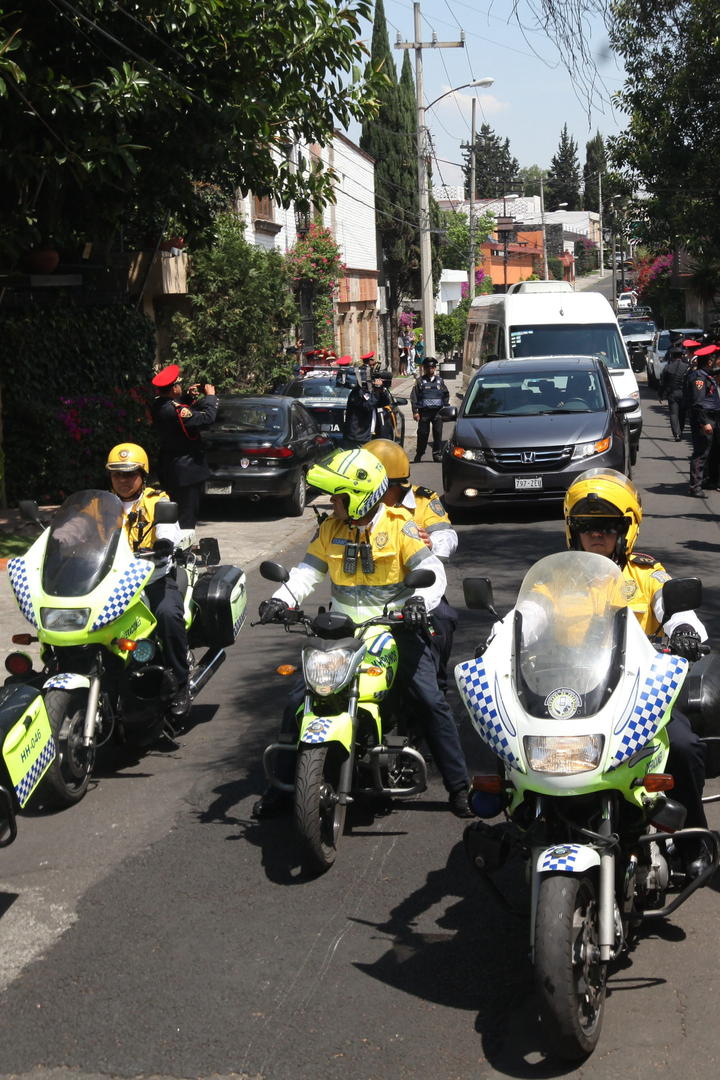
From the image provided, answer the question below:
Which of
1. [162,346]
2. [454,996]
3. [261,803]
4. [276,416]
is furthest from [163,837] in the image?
[162,346]

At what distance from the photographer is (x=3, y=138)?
1309 cm

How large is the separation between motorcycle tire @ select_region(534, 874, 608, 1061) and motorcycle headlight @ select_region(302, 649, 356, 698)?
174 centimetres

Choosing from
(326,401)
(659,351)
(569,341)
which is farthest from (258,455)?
(659,351)

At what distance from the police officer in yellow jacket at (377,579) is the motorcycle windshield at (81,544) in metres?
0.99

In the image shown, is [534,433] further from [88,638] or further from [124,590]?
[88,638]

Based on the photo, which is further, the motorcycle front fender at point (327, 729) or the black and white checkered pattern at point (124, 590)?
the black and white checkered pattern at point (124, 590)

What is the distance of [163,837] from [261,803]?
0.47 metres

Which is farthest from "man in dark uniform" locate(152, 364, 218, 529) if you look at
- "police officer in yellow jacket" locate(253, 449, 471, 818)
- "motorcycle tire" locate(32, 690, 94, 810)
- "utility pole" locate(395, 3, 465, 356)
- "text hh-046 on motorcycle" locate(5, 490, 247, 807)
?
"utility pole" locate(395, 3, 465, 356)

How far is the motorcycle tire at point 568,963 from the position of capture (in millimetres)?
3732

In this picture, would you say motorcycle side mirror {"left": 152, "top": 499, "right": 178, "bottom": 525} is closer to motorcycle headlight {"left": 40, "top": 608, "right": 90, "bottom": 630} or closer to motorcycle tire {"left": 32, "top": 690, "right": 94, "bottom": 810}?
motorcycle headlight {"left": 40, "top": 608, "right": 90, "bottom": 630}

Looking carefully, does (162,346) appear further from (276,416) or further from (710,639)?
(710,639)

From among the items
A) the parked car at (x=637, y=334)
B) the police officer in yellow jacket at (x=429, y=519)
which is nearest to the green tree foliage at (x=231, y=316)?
the police officer in yellow jacket at (x=429, y=519)

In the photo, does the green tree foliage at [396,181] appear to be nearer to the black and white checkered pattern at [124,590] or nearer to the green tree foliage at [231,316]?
the green tree foliage at [231,316]

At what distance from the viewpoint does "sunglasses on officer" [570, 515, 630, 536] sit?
496cm
